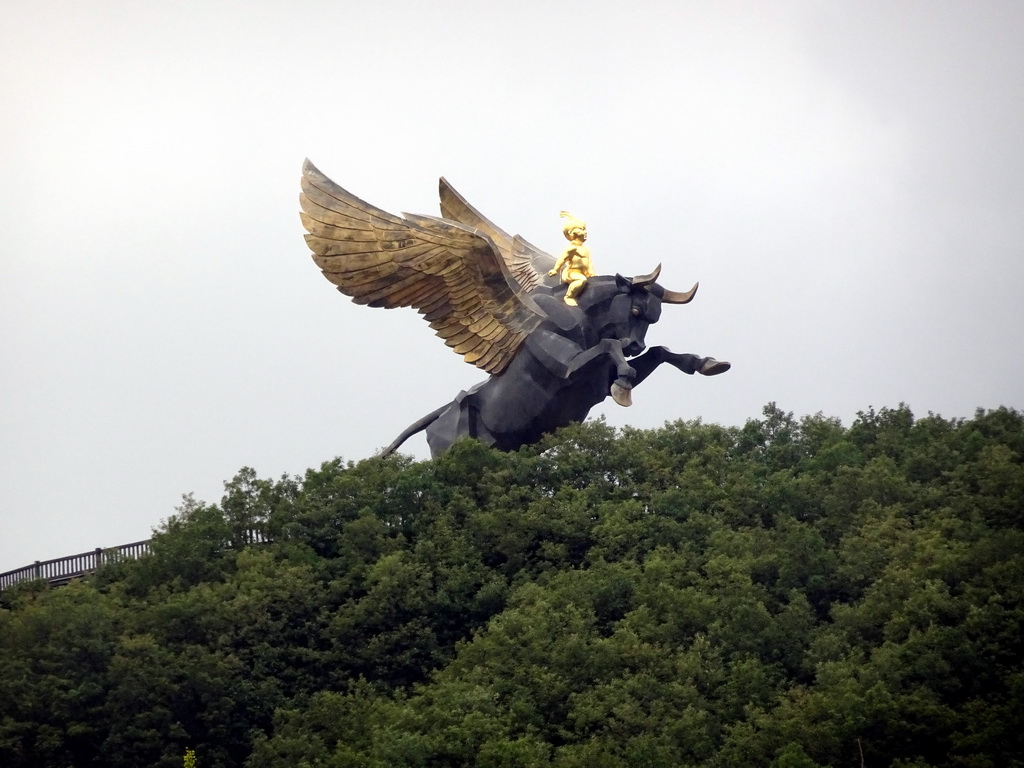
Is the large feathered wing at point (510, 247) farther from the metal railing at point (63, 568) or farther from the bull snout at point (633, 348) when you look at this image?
the metal railing at point (63, 568)

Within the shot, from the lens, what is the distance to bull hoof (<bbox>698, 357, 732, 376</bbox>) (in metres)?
35.9

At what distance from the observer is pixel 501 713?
3197 centimetres

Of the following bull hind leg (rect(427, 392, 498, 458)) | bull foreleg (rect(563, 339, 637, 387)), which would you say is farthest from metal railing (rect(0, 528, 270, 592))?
bull foreleg (rect(563, 339, 637, 387))

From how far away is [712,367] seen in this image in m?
35.9

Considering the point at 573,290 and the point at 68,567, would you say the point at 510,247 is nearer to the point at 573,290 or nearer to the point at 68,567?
the point at 573,290

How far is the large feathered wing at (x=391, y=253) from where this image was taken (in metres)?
36.3

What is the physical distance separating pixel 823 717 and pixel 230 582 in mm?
9062

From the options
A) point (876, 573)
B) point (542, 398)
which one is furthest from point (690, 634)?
point (542, 398)

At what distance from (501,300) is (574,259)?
121cm

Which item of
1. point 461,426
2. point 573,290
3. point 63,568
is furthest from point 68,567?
point 573,290

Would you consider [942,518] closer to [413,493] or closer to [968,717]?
[968,717]

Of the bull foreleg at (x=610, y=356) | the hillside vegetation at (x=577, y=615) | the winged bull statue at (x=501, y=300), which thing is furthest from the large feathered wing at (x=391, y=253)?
the hillside vegetation at (x=577, y=615)

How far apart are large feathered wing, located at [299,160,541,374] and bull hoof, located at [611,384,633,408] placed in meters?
2.26

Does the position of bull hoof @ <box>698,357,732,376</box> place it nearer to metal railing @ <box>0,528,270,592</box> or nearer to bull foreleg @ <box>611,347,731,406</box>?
bull foreleg @ <box>611,347,731,406</box>
